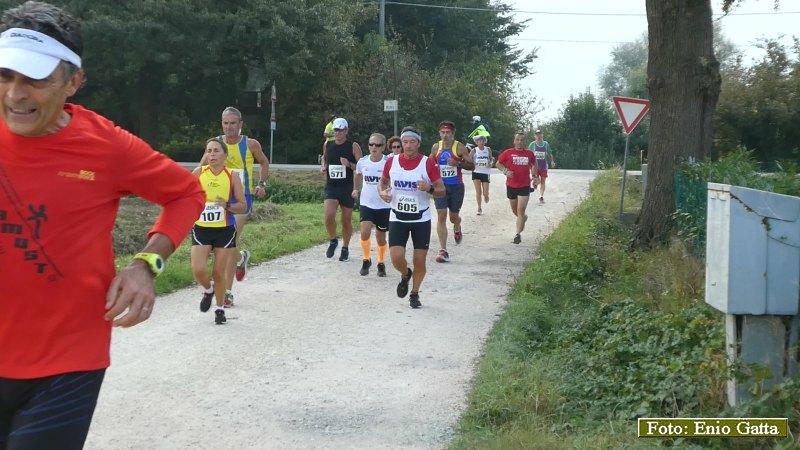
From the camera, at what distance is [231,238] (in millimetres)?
9430

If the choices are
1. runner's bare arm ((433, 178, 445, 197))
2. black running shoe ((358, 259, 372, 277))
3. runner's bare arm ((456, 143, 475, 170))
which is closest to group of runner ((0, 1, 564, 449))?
runner's bare arm ((433, 178, 445, 197))

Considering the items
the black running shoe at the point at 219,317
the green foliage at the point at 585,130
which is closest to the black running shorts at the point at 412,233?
the black running shoe at the point at 219,317

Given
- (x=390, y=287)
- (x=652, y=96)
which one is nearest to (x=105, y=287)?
(x=390, y=287)

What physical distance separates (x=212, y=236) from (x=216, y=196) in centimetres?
39

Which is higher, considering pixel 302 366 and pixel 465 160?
pixel 465 160

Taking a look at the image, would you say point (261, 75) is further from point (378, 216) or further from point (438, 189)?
point (438, 189)

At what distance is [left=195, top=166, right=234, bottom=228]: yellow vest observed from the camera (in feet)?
30.4

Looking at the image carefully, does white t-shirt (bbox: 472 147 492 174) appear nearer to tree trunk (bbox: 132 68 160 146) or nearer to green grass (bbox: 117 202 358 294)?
green grass (bbox: 117 202 358 294)

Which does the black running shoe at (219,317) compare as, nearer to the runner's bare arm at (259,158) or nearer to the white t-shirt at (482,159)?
the runner's bare arm at (259,158)

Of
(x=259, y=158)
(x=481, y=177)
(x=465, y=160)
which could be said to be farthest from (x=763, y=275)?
(x=481, y=177)

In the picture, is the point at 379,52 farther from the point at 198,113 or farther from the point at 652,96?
the point at 652,96

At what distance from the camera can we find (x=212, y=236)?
9.33 metres

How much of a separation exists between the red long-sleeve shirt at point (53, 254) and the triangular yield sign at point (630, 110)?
1594cm

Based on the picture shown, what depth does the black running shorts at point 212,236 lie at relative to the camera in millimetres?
9312
